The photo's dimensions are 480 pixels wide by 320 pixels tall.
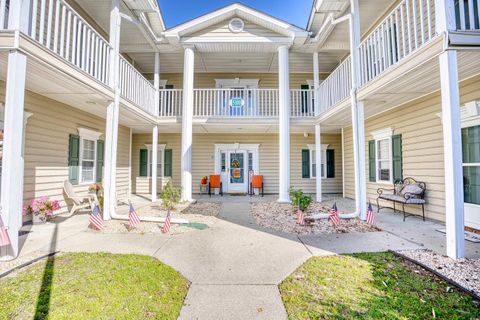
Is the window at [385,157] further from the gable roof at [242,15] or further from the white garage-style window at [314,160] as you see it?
the gable roof at [242,15]

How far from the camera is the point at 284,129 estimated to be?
28.2 ft

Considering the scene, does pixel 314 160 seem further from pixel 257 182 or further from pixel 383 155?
pixel 383 155

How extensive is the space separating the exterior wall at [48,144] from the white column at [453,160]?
8.10m

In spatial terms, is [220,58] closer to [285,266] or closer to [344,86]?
[344,86]

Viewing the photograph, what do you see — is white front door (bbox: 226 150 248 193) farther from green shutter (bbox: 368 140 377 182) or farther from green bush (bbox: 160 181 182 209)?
green shutter (bbox: 368 140 377 182)

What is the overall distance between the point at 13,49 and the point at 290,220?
19.8 feet

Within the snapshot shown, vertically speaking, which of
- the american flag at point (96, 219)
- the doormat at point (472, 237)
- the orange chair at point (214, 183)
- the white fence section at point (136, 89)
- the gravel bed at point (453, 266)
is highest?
the white fence section at point (136, 89)

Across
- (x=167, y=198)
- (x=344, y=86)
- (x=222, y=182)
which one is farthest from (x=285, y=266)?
(x=222, y=182)


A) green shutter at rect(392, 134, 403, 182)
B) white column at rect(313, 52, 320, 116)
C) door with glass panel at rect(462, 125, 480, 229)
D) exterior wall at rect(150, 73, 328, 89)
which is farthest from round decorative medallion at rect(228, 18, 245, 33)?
door with glass panel at rect(462, 125, 480, 229)

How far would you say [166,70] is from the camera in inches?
436

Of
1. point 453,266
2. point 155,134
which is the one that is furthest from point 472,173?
point 155,134

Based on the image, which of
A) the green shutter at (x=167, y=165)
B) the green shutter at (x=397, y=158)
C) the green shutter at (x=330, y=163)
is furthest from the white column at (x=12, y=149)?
the green shutter at (x=330, y=163)

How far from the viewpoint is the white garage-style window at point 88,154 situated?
745 centimetres

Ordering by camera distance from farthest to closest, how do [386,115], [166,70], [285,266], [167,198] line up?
[166,70] < [386,115] < [167,198] < [285,266]
